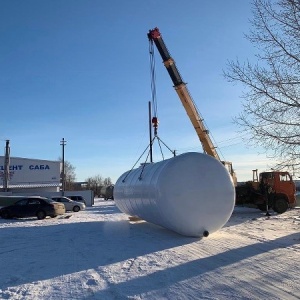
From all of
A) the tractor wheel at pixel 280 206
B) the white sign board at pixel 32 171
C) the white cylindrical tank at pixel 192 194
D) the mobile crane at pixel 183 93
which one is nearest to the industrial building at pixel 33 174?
the white sign board at pixel 32 171

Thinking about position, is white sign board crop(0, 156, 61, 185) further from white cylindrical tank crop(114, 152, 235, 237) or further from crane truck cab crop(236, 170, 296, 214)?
white cylindrical tank crop(114, 152, 235, 237)

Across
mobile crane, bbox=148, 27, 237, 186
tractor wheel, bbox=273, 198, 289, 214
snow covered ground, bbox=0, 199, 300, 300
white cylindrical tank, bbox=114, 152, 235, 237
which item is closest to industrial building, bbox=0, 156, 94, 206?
mobile crane, bbox=148, 27, 237, 186

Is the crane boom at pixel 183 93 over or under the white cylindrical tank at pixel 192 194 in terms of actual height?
over

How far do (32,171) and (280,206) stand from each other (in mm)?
48919

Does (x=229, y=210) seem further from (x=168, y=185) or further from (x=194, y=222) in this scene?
(x=168, y=185)

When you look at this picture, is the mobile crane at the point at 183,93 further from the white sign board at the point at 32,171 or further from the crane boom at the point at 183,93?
the white sign board at the point at 32,171

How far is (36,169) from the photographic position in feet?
222

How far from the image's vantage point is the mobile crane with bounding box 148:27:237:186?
81.8 feet

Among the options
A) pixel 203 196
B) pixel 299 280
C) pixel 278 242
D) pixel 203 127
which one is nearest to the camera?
pixel 299 280

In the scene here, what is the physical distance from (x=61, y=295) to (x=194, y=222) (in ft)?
22.6

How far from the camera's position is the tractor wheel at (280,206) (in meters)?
27.1

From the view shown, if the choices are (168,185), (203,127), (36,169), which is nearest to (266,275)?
(168,185)

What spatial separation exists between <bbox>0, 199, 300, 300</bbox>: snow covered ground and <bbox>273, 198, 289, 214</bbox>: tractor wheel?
13.9m

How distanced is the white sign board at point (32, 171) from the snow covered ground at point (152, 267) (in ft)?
181
